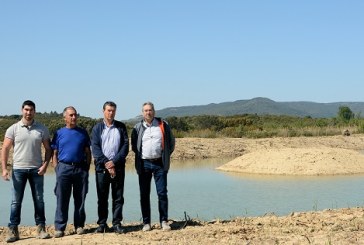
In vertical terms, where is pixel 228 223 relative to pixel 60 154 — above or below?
below

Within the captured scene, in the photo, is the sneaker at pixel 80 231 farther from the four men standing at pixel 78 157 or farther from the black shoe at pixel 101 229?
the black shoe at pixel 101 229

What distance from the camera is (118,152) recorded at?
7.29 metres

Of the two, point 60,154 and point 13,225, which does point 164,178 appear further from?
point 13,225

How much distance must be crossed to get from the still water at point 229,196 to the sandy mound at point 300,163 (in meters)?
1.03

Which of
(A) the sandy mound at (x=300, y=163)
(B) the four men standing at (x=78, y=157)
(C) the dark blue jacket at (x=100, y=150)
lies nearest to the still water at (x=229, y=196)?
(A) the sandy mound at (x=300, y=163)

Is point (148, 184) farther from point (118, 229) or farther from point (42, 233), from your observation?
point (42, 233)

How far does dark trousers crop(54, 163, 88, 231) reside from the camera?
7.24m

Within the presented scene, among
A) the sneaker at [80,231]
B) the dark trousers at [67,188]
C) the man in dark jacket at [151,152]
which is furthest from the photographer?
the man in dark jacket at [151,152]

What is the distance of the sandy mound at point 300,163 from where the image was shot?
18.3 m

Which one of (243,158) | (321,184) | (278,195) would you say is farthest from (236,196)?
(243,158)

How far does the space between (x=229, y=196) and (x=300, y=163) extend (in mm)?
6927

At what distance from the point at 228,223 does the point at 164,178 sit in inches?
53.0

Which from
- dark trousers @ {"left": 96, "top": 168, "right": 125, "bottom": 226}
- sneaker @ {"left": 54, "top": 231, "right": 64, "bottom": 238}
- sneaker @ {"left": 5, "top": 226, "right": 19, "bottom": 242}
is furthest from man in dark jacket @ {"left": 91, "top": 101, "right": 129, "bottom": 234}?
sneaker @ {"left": 5, "top": 226, "right": 19, "bottom": 242}

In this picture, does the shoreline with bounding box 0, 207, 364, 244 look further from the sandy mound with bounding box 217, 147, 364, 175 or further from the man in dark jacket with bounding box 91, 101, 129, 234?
the sandy mound with bounding box 217, 147, 364, 175
